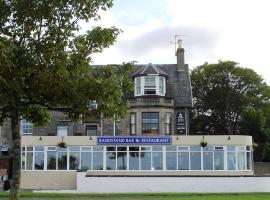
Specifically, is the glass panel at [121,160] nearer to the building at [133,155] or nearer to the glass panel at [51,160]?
the building at [133,155]

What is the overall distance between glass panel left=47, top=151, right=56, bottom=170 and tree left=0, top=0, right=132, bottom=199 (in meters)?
27.8

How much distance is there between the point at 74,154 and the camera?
4397cm

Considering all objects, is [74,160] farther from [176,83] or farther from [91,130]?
[176,83]

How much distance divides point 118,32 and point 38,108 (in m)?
3.32

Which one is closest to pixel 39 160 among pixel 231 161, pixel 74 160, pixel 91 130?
pixel 74 160

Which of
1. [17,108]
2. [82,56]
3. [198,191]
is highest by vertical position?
[82,56]

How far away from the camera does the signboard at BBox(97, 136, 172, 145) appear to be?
43.8 meters

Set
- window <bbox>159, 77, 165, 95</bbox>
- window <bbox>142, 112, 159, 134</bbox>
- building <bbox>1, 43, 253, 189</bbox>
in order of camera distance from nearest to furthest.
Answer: building <bbox>1, 43, 253, 189</bbox> < window <bbox>142, 112, 159, 134</bbox> < window <bbox>159, 77, 165, 95</bbox>

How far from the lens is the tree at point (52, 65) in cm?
1464

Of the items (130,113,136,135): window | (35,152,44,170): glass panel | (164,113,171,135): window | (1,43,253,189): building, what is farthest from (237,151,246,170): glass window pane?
(35,152,44,170): glass panel

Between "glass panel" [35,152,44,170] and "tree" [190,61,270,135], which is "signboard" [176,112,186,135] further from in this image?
"tree" [190,61,270,135]

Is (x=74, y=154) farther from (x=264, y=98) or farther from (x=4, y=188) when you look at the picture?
(x=264, y=98)

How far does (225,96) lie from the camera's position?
68688mm

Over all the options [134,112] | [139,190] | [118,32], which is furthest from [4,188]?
[118,32]
